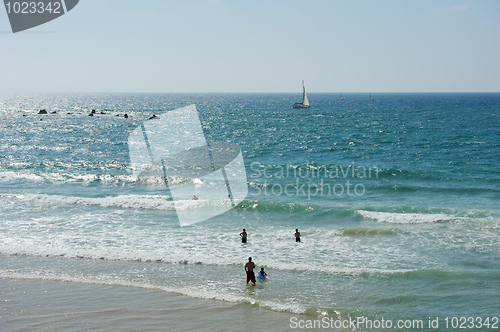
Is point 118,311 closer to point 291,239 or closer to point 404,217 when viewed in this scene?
point 291,239

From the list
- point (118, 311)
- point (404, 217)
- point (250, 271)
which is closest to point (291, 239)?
point (250, 271)

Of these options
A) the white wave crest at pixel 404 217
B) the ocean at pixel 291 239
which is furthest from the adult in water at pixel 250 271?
the white wave crest at pixel 404 217

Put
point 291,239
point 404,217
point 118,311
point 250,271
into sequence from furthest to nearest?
1. point 404,217
2. point 291,239
3. point 250,271
4. point 118,311

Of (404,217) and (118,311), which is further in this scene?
(404,217)

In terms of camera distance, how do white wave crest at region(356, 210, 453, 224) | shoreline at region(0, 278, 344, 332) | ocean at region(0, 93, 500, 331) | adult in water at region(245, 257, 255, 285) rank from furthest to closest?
white wave crest at region(356, 210, 453, 224)
adult in water at region(245, 257, 255, 285)
ocean at region(0, 93, 500, 331)
shoreline at region(0, 278, 344, 332)

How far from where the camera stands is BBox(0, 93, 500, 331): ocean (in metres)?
13.9

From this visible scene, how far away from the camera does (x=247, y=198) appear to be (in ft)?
96.0

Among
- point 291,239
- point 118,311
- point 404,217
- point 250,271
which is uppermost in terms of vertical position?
point 250,271

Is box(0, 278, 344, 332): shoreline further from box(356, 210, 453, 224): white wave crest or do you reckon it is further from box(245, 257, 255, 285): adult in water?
box(356, 210, 453, 224): white wave crest

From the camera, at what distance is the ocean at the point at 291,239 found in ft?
45.6

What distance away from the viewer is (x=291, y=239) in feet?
68.6

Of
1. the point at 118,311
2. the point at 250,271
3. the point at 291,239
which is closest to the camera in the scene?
the point at 118,311

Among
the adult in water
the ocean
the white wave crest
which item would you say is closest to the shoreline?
the ocean

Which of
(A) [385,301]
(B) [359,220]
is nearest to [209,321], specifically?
(A) [385,301]
